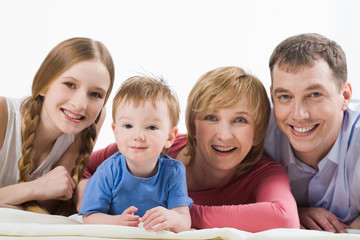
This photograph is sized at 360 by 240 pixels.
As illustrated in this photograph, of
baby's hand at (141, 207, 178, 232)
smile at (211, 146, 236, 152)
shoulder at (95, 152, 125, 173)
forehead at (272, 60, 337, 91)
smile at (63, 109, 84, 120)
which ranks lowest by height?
baby's hand at (141, 207, 178, 232)

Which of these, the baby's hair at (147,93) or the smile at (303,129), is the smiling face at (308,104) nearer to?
the smile at (303,129)

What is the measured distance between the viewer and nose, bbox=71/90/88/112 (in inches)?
82.4

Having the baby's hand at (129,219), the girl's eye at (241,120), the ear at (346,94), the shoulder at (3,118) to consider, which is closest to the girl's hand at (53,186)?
the shoulder at (3,118)

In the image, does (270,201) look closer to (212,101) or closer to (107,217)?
(212,101)

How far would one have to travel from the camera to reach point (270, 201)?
77.5 inches

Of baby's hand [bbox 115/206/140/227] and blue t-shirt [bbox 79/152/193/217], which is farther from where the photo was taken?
blue t-shirt [bbox 79/152/193/217]

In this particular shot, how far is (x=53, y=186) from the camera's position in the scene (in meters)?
2.11

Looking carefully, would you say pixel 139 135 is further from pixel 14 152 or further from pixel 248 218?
pixel 14 152

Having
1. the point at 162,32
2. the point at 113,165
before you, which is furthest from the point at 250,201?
the point at 162,32

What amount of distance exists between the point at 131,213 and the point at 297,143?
882 mm

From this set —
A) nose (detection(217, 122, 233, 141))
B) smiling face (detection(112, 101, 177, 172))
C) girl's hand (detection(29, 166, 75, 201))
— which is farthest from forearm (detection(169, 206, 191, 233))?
girl's hand (detection(29, 166, 75, 201))

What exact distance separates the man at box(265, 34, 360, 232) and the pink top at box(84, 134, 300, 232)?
0.18m

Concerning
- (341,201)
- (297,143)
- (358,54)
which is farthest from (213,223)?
(358,54)

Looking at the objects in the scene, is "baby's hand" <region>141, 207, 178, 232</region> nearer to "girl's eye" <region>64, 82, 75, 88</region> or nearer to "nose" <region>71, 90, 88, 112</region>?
"nose" <region>71, 90, 88, 112</region>
